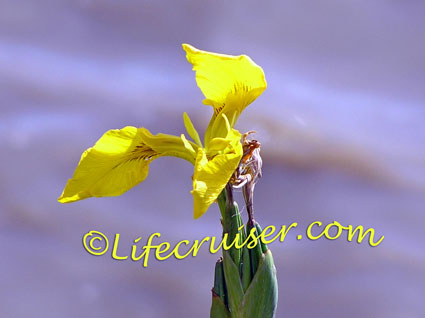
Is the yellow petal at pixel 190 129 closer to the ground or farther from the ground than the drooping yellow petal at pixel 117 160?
farther from the ground

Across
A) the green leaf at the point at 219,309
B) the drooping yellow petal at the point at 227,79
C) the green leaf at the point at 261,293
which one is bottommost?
the green leaf at the point at 219,309

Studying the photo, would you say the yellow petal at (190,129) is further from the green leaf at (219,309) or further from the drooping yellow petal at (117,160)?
the green leaf at (219,309)

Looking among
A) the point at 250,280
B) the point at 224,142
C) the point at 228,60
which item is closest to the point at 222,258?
the point at 250,280

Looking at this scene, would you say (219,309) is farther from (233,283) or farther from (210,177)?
(210,177)

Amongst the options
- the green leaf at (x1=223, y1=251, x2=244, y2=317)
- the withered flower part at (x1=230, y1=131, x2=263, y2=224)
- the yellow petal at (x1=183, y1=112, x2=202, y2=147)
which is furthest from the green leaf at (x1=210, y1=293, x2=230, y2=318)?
the yellow petal at (x1=183, y1=112, x2=202, y2=147)

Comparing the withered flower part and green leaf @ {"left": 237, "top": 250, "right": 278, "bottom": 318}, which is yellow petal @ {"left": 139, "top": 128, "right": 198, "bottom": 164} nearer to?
the withered flower part

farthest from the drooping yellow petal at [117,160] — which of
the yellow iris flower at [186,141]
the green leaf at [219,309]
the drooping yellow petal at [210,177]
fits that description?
the green leaf at [219,309]

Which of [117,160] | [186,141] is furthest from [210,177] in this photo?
[117,160]
